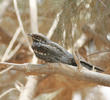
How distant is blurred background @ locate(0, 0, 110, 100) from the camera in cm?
164

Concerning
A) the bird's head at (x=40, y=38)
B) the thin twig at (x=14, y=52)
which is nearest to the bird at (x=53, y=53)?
the bird's head at (x=40, y=38)

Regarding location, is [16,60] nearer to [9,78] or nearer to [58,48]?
[9,78]

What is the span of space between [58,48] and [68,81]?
1.62 meters

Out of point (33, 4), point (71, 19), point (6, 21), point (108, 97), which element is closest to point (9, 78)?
point (6, 21)

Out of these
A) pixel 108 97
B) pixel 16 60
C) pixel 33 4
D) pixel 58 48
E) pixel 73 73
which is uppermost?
pixel 33 4

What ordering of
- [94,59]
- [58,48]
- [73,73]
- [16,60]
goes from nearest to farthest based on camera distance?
1. [73,73]
2. [58,48]
3. [94,59]
4. [16,60]

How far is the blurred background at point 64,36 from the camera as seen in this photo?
1637 millimetres

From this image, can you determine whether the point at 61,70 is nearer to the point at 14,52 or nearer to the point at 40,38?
the point at 40,38

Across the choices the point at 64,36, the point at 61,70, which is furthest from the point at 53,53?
the point at 64,36

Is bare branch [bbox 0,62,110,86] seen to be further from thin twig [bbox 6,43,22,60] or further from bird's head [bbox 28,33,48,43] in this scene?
thin twig [bbox 6,43,22,60]

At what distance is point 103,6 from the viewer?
166 cm

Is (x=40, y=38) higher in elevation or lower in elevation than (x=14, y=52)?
higher

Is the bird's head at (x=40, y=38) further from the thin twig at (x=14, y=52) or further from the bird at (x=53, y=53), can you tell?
the thin twig at (x=14, y=52)

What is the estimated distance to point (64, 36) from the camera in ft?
5.49
